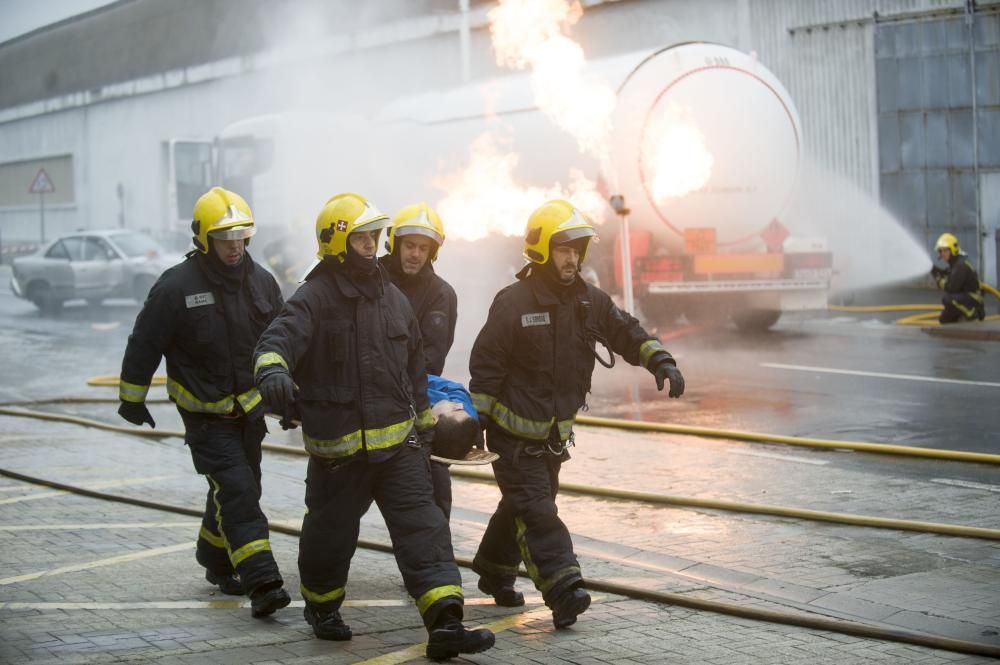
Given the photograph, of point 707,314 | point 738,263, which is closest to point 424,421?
point 738,263

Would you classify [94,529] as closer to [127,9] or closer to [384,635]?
[384,635]

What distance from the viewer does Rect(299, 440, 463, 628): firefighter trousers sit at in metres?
5.80

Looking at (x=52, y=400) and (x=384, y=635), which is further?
(x=52, y=400)

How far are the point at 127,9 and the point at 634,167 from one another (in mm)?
19792

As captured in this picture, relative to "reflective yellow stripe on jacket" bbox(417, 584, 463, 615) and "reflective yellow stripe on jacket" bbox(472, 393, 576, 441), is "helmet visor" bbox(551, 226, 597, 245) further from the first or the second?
"reflective yellow stripe on jacket" bbox(417, 584, 463, 615)

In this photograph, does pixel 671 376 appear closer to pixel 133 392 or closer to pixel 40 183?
pixel 133 392

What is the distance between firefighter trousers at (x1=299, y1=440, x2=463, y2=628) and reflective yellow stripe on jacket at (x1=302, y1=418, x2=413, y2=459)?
6 cm

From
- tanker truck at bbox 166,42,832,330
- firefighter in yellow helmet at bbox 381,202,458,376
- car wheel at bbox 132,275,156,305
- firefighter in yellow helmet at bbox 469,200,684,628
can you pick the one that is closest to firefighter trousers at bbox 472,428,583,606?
firefighter in yellow helmet at bbox 469,200,684,628

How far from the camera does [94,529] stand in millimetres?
8172

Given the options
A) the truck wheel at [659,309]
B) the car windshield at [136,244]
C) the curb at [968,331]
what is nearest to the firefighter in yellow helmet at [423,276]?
the truck wheel at [659,309]

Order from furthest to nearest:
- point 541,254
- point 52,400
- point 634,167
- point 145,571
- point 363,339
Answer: point 634,167 < point 52,400 < point 145,571 < point 541,254 < point 363,339

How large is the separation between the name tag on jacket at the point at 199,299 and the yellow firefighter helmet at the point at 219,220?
8.4 inches

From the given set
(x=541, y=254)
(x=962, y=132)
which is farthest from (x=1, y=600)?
(x=962, y=132)

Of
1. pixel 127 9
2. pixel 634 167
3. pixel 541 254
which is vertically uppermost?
pixel 127 9
